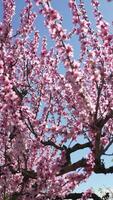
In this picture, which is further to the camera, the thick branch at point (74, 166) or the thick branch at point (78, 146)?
the thick branch at point (78, 146)

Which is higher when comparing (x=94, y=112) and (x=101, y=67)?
(x=101, y=67)

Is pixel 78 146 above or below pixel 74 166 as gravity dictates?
above

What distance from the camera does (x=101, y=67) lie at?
333 inches

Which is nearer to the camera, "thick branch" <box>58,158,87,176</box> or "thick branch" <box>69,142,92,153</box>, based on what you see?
"thick branch" <box>58,158,87,176</box>

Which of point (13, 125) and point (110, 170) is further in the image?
point (110, 170)

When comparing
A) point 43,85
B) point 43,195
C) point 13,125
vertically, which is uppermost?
point 43,85

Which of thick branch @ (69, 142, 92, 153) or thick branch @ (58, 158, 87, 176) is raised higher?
thick branch @ (69, 142, 92, 153)

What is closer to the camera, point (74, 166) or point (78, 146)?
point (74, 166)

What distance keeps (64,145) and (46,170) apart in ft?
3.08

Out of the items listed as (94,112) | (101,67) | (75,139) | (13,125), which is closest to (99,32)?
(101,67)

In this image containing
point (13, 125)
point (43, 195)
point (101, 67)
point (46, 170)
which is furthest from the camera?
point (43, 195)

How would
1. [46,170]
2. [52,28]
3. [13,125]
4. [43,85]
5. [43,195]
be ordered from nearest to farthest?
[52,28] → [13,125] → [46,170] → [43,195] → [43,85]

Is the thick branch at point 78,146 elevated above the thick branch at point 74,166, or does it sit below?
above

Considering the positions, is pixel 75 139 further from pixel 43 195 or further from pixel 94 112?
pixel 94 112
